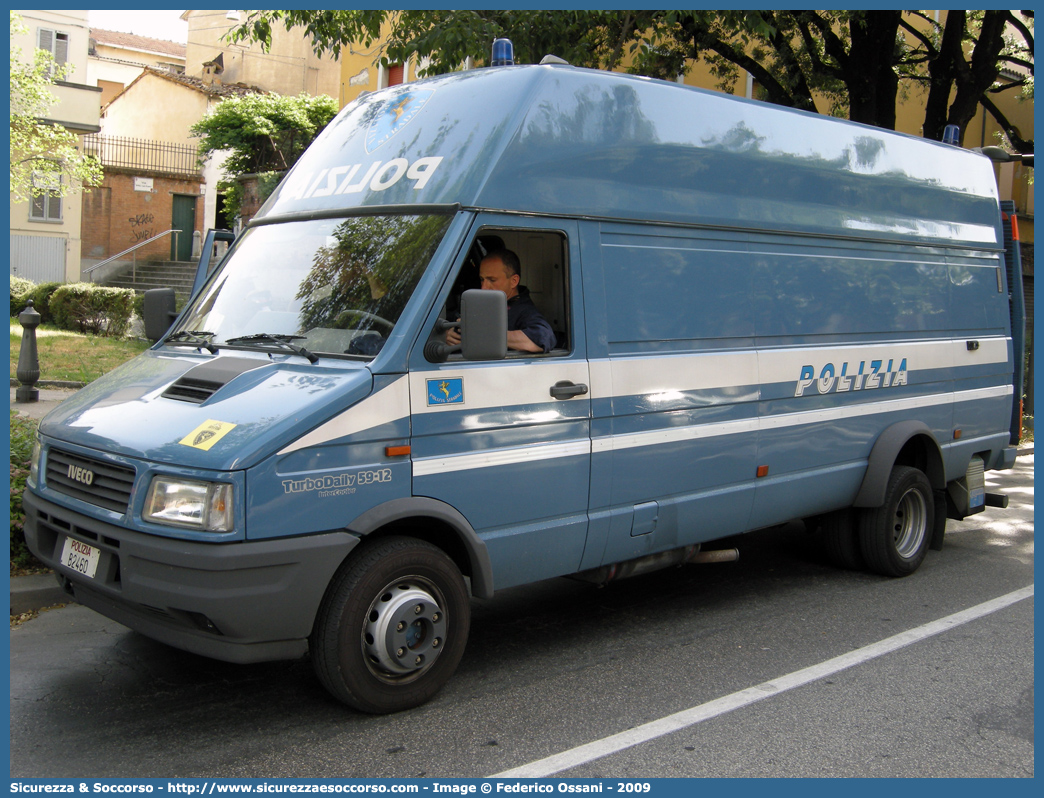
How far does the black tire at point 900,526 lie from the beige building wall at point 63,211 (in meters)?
26.8

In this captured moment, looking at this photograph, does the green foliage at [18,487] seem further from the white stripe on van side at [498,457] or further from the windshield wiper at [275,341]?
the white stripe on van side at [498,457]

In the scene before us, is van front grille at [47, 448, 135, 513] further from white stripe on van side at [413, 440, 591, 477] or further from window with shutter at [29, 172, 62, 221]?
window with shutter at [29, 172, 62, 221]

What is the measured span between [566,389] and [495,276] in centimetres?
70

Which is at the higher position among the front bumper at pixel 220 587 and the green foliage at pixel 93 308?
the green foliage at pixel 93 308

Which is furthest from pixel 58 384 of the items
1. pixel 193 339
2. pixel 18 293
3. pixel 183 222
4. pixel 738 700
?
pixel 183 222

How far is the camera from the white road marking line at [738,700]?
393 cm

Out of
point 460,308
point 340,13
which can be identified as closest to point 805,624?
point 460,308

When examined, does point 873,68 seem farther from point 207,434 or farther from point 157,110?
point 157,110

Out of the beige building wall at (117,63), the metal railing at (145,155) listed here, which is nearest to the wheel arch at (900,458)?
the metal railing at (145,155)

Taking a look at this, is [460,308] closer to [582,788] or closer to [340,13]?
[582,788]

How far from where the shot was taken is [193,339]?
4.93m

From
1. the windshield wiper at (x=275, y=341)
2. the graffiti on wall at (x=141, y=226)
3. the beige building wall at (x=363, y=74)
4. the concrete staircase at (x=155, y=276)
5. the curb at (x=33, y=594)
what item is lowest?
the curb at (x=33, y=594)

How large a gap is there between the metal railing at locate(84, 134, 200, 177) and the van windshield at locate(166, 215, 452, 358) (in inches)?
1155

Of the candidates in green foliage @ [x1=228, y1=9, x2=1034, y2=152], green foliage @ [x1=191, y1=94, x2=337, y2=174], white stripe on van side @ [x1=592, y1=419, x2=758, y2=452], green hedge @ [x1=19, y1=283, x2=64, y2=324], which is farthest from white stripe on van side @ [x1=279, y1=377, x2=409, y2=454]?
green foliage @ [x1=191, y1=94, x2=337, y2=174]
